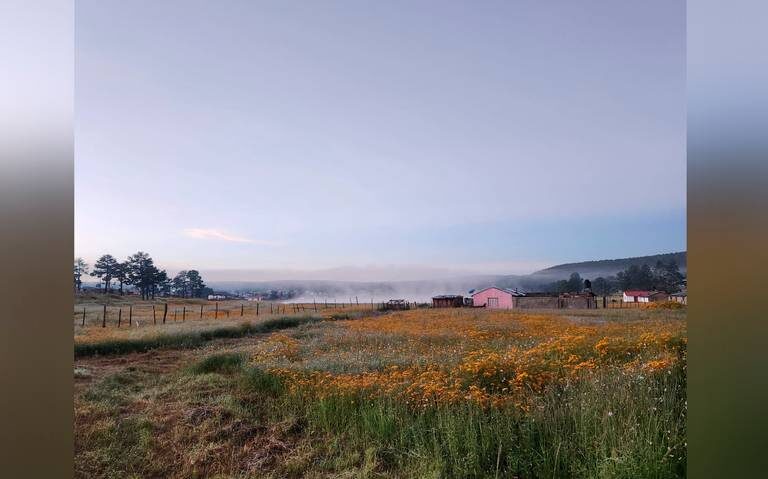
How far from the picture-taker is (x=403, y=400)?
338 cm

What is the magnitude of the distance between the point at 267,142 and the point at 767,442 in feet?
13.1

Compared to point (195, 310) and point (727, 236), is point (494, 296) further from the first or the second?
point (195, 310)

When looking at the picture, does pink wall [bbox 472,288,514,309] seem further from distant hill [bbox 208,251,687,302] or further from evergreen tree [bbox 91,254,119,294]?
evergreen tree [bbox 91,254,119,294]

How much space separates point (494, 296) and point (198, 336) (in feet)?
8.00

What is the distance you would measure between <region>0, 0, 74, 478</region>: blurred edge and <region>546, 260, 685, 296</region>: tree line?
3515 millimetres

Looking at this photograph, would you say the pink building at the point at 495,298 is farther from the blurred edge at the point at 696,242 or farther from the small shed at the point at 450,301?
the blurred edge at the point at 696,242

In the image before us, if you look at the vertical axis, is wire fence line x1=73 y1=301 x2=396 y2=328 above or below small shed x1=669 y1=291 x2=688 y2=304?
below

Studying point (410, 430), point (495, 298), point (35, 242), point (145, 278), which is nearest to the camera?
point (35, 242)

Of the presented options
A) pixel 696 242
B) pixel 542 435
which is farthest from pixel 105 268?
pixel 696 242

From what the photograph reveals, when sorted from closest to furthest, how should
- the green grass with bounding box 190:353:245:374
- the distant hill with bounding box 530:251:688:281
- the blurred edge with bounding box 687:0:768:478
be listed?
1. the blurred edge with bounding box 687:0:768:478
2. the distant hill with bounding box 530:251:688:281
3. the green grass with bounding box 190:353:245:374

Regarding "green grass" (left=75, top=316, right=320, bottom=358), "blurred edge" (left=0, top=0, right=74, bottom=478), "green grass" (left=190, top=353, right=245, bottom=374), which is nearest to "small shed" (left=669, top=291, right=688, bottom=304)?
"green grass" (left=75, top=316, right=320, bottom=358)

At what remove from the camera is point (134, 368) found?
12.5 feet

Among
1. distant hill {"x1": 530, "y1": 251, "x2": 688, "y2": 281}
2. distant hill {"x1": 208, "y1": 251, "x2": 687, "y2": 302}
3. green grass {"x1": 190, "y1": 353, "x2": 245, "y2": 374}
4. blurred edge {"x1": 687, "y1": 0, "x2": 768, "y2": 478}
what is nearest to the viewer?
blurred edge {"x1": 687, "y1": 0, "x2": 768, "y2": 478}

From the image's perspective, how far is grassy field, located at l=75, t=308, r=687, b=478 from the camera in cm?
314
